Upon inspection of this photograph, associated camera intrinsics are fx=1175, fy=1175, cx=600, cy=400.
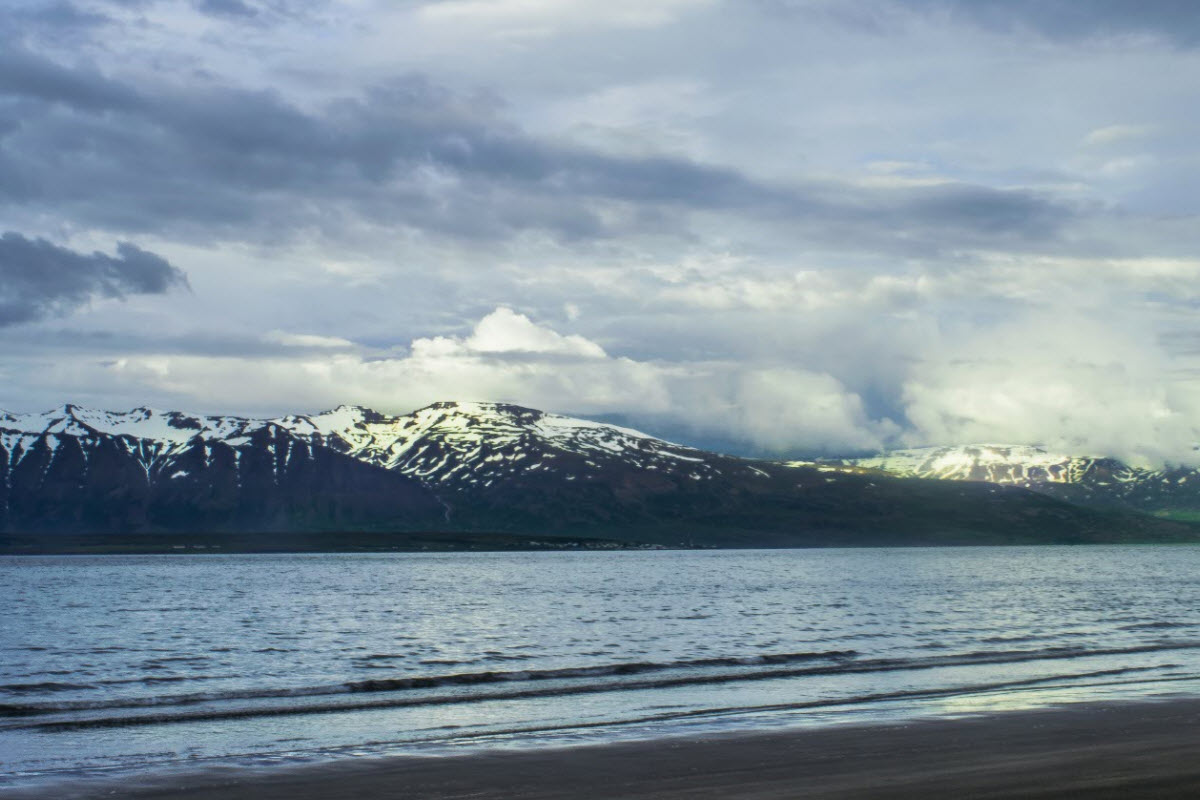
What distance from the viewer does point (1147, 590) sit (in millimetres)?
135250

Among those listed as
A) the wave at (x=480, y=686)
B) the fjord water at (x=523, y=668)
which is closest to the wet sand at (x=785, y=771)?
the fjord water at (x=523, y=668)

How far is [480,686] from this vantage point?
50.4 m

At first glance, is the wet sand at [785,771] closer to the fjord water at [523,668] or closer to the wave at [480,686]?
the fjord water at [523,668]

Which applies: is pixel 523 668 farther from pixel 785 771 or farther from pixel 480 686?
pixel 785 771

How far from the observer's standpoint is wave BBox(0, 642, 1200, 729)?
1690 inches

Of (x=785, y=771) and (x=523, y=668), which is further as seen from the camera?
(x=523, y=668)

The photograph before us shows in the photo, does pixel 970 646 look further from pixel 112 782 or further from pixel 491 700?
pixel 112 782

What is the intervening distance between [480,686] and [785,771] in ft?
81.8

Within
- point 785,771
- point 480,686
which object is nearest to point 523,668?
point 480,686

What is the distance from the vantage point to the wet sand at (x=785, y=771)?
25047mm

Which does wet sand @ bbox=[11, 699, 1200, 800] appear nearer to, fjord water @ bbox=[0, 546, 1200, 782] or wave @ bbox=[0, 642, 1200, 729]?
fjord water @ bbox=[0, 546, 1200, 782]

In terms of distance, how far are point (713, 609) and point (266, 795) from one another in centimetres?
7932

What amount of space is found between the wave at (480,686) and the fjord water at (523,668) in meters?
0.19

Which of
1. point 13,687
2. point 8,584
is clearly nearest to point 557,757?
point 13,687
